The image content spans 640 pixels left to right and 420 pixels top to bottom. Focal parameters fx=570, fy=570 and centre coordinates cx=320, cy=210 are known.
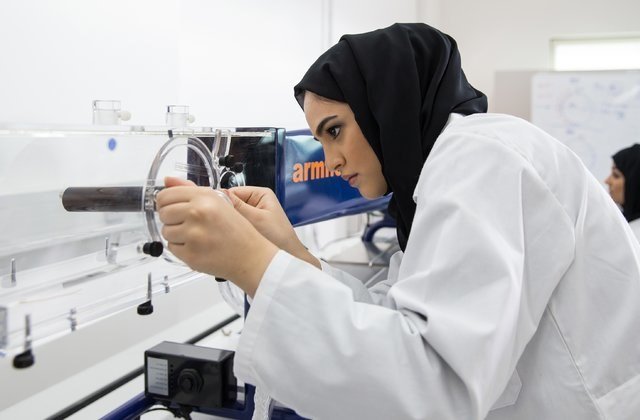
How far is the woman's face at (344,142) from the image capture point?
102 centimetres

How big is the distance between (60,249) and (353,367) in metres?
0.45

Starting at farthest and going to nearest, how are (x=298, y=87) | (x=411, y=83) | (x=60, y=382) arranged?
(x=60, y=382), (x=298, y=87), (x=411, y=83)

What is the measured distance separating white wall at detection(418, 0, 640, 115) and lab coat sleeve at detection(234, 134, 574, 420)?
4051mm

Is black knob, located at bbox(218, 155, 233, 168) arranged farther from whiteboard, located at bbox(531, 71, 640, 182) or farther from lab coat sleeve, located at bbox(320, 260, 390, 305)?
whiteboard, located at bbox(531, 71, 640, 182)

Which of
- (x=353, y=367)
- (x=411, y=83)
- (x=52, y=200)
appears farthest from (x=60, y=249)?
(x=411, y=83)

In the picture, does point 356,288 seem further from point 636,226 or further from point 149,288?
point 636,226

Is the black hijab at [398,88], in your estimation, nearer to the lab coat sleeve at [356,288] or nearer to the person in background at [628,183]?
the lab coat sleeve at [356,288]

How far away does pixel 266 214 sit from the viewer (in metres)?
1.01

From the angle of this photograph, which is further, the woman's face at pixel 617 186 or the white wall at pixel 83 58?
the woman's face at pixel 617 186

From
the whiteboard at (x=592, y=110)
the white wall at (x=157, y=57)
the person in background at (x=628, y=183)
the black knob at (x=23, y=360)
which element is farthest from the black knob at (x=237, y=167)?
the whiteboard at (x=592, y=110)

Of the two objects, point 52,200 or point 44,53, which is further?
point 44,53

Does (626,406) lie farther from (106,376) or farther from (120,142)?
(106,376)

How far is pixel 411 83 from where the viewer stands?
3.14ft

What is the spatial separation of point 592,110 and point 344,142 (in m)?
3.81
